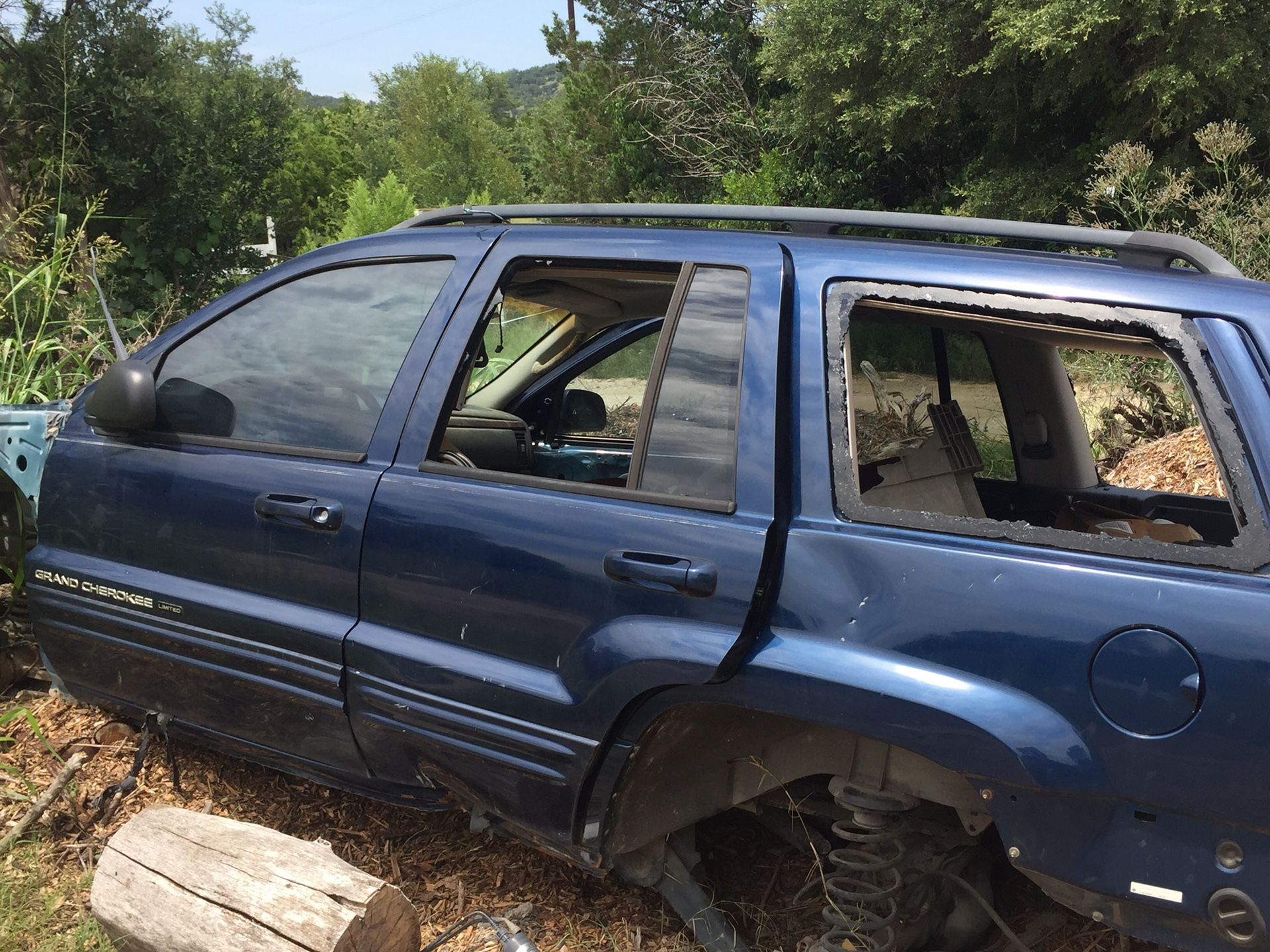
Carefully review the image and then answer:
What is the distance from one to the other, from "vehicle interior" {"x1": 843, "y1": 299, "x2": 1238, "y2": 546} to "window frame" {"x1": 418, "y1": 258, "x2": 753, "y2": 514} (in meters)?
0.27

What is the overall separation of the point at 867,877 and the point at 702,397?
1180 millimetres

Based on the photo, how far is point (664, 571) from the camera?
A: 2.24m

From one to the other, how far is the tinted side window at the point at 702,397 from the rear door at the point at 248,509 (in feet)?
2.36

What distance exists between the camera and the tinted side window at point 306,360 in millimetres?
2885

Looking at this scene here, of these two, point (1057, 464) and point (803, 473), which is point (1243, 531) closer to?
point (803, 473)

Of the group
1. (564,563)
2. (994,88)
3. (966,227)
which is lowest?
(564,563)

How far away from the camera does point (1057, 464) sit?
11.8 feet

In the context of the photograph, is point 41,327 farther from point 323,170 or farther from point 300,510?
point 323,170

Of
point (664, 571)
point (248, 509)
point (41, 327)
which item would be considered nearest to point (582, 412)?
point (248, 509)

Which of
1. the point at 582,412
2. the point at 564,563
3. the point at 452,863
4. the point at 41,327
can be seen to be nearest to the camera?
the point at 564,563

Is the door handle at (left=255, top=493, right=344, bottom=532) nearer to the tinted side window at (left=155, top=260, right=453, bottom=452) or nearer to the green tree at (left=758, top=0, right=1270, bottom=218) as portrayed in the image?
the tinted side window at (left=155, top=260, right=453, bottom=452)

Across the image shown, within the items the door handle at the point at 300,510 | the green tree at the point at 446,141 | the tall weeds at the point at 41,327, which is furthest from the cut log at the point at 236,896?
the green tree at the point at 446,141

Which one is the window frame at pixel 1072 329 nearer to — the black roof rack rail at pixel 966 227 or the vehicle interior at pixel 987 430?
the vehicle interior at pixel 987 430

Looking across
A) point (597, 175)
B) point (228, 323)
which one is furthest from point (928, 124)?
point (228, 323)
